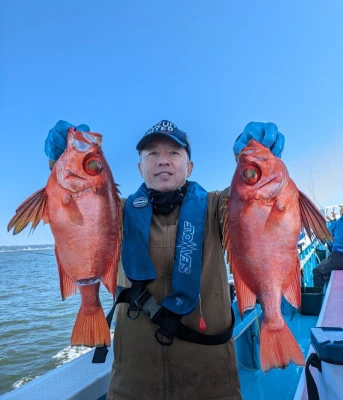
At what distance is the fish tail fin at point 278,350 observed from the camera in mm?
1462

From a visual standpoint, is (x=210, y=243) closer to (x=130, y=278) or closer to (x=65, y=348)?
(x=130, y=278)

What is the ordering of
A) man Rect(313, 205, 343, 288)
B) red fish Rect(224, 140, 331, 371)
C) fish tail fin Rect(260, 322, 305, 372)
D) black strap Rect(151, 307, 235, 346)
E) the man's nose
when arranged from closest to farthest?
fish tail fin Rect(260, 322, 305, 372) → red fish Rect(224, 140, 331, 371) → black strap Rect(151, 307, 235, 346) → the man's nose → man Rect(313, 205, 343, 288)

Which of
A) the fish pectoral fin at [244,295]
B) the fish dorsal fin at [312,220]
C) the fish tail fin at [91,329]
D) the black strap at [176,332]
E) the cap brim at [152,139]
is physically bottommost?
the black strap at [176,332]

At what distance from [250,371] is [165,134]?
12.3 ft

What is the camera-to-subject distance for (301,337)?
5.29 m

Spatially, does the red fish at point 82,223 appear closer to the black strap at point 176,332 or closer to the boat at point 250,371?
the black strap at point 176,332

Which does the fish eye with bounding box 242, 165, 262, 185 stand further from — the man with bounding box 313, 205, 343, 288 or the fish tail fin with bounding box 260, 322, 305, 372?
the man with bounding box 313, 205, 343, 288

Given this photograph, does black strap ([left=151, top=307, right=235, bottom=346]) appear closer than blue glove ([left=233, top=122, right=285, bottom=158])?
Yes

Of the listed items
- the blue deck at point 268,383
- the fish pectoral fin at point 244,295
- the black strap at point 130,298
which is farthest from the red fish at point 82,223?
the blue deck at point 268,383

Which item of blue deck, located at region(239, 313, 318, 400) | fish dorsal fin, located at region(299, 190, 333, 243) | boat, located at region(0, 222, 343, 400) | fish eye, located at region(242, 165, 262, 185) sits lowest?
blue deck, located at region(239, 313, 318, 400)

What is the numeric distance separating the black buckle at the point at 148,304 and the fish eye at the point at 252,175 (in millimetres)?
865

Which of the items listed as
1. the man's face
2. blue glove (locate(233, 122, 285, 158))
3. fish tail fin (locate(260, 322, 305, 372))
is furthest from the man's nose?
fish tail fin (locate(260, 322, 305, 372))

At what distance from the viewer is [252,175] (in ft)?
5.32

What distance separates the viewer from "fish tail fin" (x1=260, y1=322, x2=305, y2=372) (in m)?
1.46
